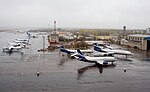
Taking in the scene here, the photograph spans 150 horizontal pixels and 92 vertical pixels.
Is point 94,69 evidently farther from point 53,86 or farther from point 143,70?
point 53,86

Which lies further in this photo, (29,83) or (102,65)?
(102,65)

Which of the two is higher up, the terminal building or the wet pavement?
the terminal building

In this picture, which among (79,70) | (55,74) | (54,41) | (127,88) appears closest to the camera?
(127,88)

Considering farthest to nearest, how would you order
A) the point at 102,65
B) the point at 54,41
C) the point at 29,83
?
the point at 54,41, the point at 102,65, the point at 29,83

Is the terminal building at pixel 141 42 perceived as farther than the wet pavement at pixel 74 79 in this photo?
Yes

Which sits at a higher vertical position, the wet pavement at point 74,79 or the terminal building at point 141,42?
the terminal building at point 141,42

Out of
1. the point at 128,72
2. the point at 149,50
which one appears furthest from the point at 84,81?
the point at 149,50

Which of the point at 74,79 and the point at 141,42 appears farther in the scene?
the point at 141,42

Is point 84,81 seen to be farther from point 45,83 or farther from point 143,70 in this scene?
point 143,70

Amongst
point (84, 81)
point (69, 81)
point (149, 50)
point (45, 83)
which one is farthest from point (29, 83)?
point (149, 50)

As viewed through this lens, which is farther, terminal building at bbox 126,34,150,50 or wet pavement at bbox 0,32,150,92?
terminal building at bbox 126,34,150,50

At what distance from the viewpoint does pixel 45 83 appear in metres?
27.1

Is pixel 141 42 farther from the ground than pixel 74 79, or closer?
farther from the ground

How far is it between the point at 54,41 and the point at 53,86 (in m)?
Result: 56.7
